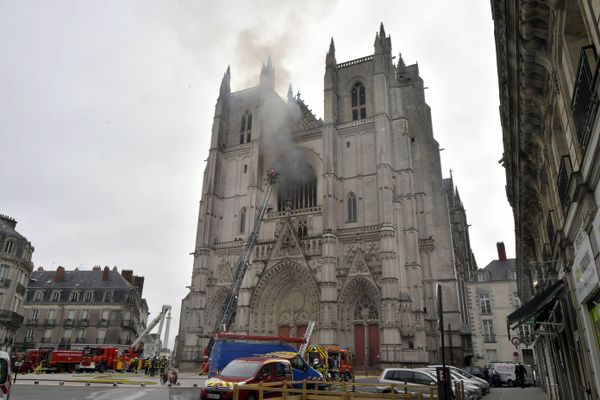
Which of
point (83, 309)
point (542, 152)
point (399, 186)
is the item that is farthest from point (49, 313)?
point (542, 152)

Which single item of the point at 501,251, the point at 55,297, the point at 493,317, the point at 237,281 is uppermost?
the point at 501,251

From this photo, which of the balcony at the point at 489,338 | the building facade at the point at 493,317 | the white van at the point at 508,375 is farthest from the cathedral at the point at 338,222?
Answer: the balcony at the point at 489,338

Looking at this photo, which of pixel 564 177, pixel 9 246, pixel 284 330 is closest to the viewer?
pixel 564 177

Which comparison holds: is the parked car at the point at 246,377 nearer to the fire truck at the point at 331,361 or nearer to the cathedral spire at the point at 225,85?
the fire truck at the point at 331,361

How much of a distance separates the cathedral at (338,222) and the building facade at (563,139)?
1730cm


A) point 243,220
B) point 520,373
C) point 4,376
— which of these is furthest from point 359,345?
point 4,376

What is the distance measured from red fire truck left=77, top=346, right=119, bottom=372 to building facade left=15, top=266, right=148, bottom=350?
13.2 metres

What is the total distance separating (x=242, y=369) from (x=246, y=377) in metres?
0.44

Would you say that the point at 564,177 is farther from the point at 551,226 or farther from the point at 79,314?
the point at 79,314

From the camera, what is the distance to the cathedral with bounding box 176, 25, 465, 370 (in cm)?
2902

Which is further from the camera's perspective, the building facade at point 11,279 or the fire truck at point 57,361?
the building facade at point 11,279

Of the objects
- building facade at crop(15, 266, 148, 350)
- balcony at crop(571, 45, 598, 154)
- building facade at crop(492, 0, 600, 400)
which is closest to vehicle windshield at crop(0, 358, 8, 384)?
building facade at crop(492, 0, 600, 400)

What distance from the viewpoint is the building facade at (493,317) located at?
3984 cm

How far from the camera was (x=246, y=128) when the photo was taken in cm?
4112
